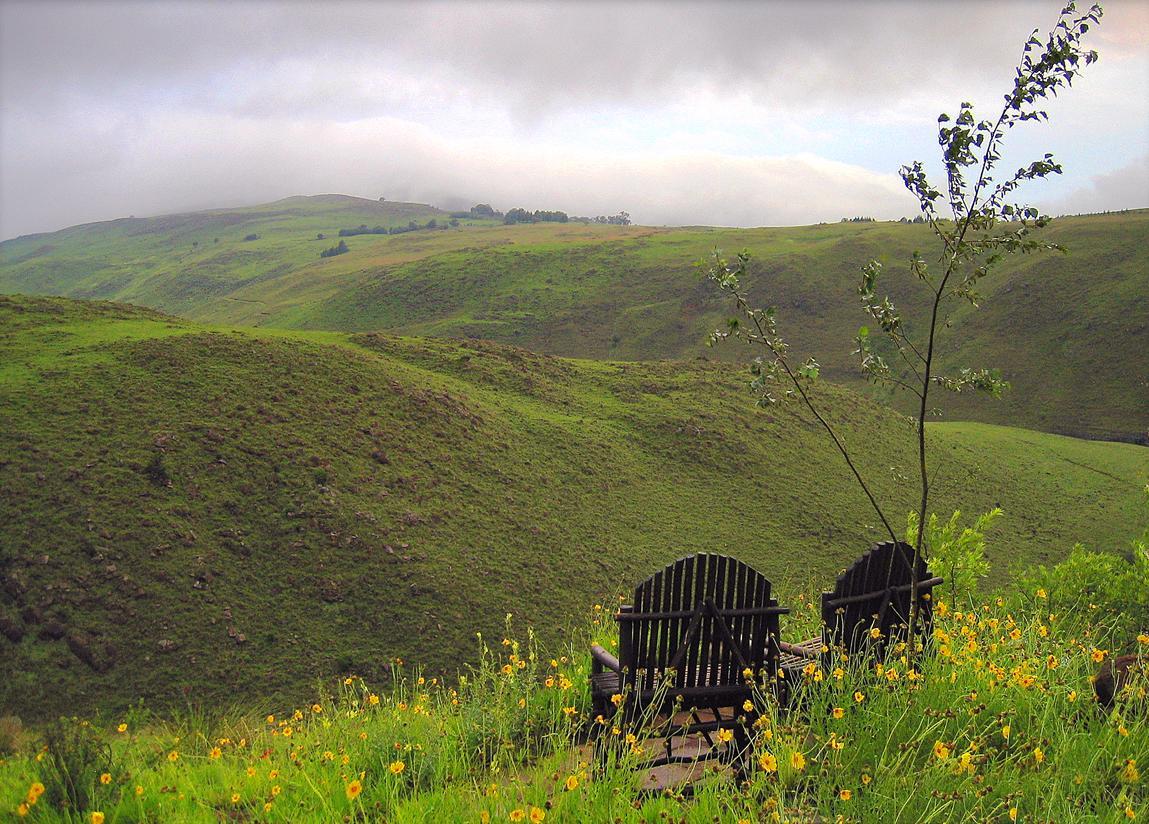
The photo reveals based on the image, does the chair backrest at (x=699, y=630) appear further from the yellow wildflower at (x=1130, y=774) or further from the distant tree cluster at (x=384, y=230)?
the distant tree cluster at (x=384, y=230)

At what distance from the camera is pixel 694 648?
17.1ft

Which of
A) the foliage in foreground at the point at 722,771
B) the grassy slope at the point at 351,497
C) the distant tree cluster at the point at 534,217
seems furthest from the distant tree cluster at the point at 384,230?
the foliage in foreground at the point at 722,771

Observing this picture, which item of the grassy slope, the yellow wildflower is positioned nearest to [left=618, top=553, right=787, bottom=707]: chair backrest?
the grassy slope

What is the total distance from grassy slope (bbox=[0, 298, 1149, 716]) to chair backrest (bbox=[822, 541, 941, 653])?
0.81 metres

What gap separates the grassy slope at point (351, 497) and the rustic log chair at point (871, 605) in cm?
82

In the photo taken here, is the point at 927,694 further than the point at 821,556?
No

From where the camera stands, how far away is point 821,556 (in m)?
16.7

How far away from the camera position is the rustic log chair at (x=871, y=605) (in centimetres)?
557

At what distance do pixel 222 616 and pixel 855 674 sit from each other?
865 centimetres

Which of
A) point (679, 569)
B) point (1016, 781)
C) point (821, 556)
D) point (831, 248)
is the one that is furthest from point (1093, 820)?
point (831, 248)

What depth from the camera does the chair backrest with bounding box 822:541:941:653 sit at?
5594mm

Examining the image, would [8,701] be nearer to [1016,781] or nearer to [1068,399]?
[1016,781]

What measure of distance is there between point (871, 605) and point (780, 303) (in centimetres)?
5463

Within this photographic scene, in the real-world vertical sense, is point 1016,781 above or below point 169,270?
below
